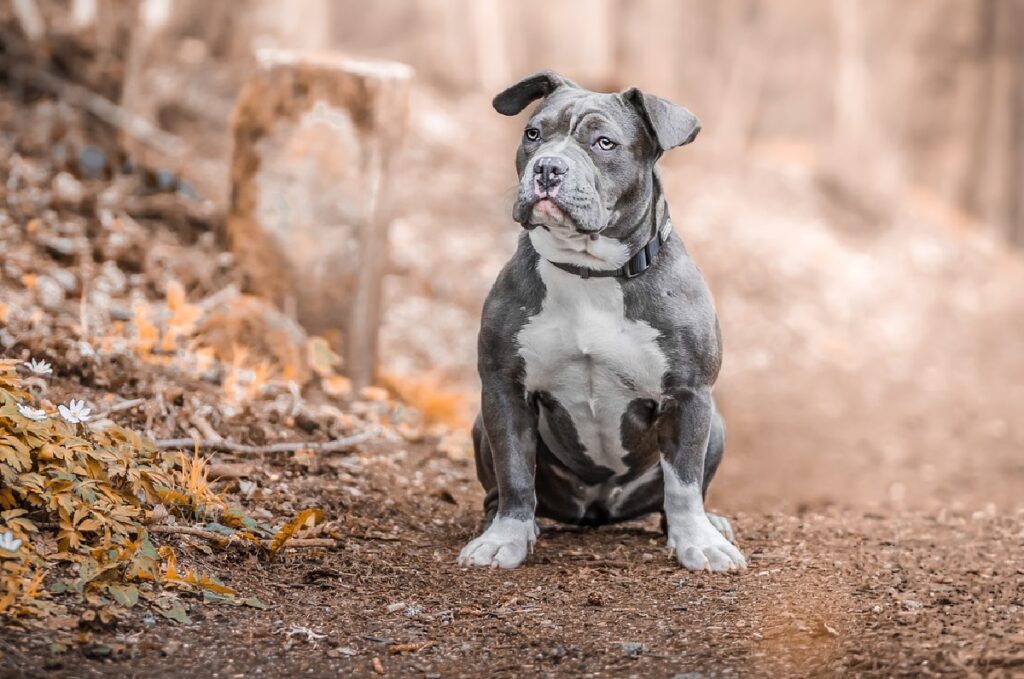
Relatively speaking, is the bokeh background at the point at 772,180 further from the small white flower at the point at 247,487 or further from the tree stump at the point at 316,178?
the small white flower at the point at 247,487

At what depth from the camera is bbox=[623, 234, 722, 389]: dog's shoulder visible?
402cm

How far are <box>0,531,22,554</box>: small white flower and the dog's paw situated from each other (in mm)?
2001

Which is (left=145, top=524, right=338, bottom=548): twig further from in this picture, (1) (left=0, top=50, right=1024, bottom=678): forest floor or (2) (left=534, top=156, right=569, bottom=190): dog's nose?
(2) (left=534, top=156, right=569, bottom=190): dog's nose

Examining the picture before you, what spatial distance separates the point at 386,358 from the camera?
7.71 metres

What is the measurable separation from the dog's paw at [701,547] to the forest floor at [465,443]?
8cm

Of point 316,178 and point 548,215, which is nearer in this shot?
point 548,215

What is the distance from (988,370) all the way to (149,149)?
6.59 meters

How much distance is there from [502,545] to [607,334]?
0.76 m

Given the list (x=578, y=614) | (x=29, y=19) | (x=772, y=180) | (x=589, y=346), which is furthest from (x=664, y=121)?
(x=772, y=180)

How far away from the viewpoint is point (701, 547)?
4.04m

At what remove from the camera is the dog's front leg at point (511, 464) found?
13.5 ft

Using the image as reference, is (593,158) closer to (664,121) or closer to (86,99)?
(664,121)

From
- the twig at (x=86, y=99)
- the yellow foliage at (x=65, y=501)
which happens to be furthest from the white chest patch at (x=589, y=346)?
the twig at (x=86, y=99)

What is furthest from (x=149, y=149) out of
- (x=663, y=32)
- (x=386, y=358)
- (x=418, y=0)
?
(x=663, y=32)
